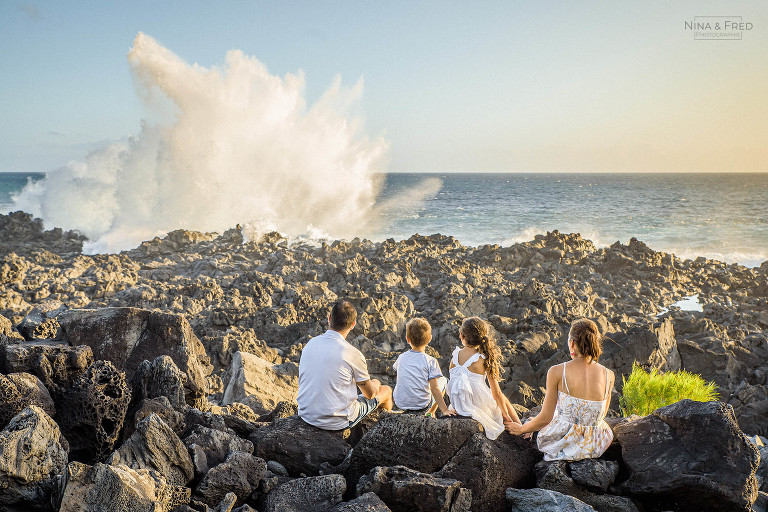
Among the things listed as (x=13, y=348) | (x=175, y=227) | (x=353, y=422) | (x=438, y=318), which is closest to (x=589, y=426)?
(x=353, y=422)

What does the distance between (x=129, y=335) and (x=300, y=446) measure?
2778mm

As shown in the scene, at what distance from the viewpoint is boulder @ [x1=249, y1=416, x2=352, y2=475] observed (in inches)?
183

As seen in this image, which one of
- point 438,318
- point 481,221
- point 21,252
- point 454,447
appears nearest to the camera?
point 454,447

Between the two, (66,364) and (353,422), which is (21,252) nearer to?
(66,364)

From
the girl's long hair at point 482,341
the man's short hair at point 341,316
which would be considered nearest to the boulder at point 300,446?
the man's short hair at point 341,316

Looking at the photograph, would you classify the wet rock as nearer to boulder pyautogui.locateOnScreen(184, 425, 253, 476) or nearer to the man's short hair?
the man's short hair

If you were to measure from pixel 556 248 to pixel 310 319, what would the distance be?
9.97 metres

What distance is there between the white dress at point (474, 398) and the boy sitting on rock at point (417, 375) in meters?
0.46

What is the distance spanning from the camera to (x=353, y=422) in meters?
5.09

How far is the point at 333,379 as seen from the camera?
4.93 metres

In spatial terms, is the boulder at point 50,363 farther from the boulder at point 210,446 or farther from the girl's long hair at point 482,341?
the girl's long hair at point 482,341

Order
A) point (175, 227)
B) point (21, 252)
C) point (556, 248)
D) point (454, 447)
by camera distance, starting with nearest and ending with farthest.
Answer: point (454, 447) → point (556, 248) → point (21, 252) → point (175, 227)

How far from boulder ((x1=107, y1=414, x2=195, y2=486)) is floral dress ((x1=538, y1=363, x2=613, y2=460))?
277 centimetres

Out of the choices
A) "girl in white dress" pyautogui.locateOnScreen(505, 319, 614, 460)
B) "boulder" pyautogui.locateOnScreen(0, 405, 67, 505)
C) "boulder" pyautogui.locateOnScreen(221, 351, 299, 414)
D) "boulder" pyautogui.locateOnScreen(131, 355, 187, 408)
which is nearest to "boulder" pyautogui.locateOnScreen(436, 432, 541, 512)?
"girl in white dress" pyautogui.locateOnScreen(505, 319, 614, 460)
